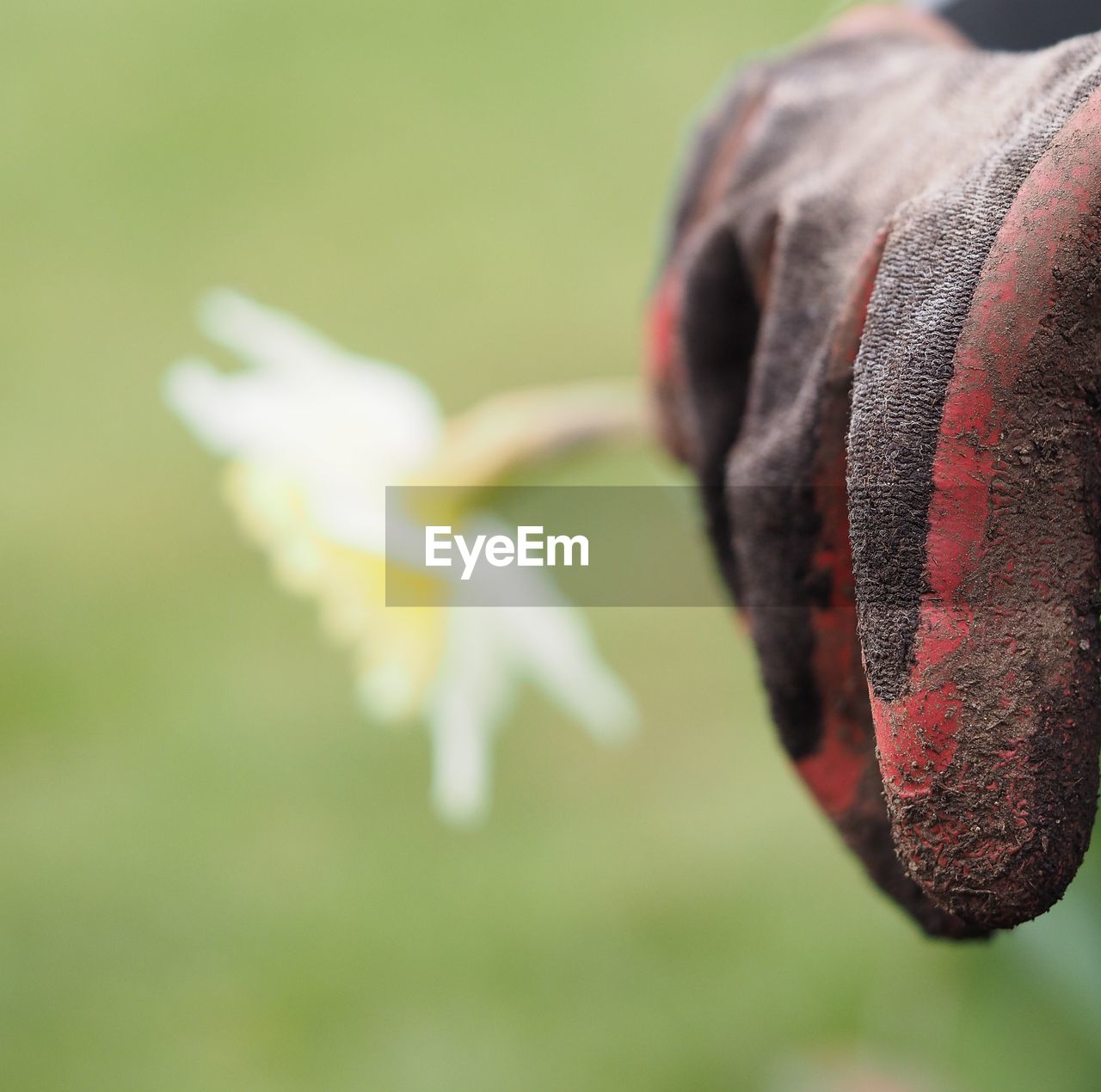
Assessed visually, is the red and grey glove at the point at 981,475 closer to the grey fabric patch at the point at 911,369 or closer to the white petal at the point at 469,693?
the grey fabric patch at the point at 911,369

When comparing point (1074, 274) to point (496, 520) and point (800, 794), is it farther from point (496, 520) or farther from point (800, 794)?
point (800, 794)

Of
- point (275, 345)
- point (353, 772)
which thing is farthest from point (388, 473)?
point (353, 772)

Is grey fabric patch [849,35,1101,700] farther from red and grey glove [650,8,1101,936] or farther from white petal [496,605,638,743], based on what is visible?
white petal [496,605,638,743]

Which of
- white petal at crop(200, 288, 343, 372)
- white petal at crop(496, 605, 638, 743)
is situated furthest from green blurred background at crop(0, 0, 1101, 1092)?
white petal at crop(200, 288, 343, 372)

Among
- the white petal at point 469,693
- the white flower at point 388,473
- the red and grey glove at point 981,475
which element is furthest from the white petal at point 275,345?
the red and grey glove at point 981,475

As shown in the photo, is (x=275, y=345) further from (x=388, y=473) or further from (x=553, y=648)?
(x=553, y=648)

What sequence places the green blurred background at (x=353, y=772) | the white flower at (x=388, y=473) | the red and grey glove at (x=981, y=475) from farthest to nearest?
the green blurred background at (x=353, y=772) → the white flower at (x=388, y=473) → the red and grey glove at (x=981, y=475)
